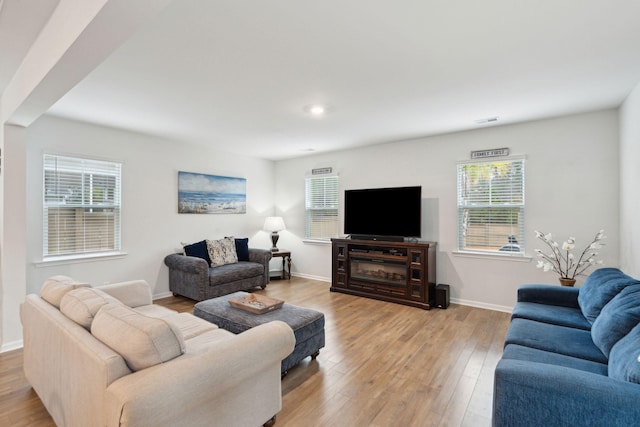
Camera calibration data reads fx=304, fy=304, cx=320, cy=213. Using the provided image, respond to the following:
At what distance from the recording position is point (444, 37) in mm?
Answer: 2059

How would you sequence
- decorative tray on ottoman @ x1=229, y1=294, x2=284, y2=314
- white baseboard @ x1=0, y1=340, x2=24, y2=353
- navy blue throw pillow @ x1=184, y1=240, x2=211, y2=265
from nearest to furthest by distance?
decorative tray on ottoman @ x1=229, y1=294, x2=284, y2=314 < white baseboard @ x1=0, y1=340, x2=24, y2=353 < navy blue throw pillow @ x1=184, y1=240, x2=211, y2=265

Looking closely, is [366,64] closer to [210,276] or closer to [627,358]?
[627,358]

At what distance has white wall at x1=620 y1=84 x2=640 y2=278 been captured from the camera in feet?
9.20

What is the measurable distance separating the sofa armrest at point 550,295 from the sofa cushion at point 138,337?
300cm

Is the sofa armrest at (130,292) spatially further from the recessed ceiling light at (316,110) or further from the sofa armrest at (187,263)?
the recessed ceiling light at (316,110)

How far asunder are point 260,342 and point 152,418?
1.98 ft

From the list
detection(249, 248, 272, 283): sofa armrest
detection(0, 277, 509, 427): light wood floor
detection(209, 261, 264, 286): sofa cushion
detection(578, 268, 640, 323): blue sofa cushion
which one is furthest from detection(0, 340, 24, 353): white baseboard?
detection(578, 268, 640, 323): blue sofa cushion

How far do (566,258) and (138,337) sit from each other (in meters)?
4.47

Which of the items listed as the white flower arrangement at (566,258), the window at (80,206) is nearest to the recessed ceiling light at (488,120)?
the white flower arrangement at (566,258)

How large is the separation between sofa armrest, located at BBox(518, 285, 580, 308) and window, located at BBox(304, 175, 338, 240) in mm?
3362

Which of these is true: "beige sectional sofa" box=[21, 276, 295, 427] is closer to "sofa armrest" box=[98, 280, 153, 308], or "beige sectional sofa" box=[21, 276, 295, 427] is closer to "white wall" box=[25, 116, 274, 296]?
"sofa armrest" box=[98, 280, 153, 308]

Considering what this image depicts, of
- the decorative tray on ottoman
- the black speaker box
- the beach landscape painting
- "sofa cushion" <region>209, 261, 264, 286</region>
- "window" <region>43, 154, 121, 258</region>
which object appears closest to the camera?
the decorative tray on ottoman

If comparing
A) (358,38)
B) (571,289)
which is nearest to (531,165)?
(571,289)

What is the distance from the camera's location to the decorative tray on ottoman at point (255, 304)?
269cm
